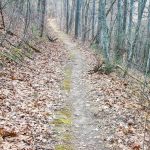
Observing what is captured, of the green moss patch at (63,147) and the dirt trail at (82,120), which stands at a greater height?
the green moss patch at (63,147)

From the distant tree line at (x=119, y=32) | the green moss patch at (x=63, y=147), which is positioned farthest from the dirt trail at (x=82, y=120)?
the distant tree line at (x=119, y=32)

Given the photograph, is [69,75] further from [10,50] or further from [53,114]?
[53,114]

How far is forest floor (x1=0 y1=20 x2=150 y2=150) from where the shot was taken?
7.38 metres

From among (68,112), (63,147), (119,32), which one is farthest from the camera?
(119,32)

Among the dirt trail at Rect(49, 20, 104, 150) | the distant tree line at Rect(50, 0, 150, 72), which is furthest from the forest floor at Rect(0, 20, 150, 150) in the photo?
the distant tree line at Rect(50, 0, 150, 72)

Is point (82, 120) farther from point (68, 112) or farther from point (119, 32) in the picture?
point (119, 32)

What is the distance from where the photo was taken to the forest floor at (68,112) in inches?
291

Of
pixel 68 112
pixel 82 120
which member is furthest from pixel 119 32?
pixel 82 120

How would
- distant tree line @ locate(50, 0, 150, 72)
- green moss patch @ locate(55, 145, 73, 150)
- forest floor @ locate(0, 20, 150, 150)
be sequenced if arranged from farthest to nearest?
1. distant tree line @ locate(50, 0, 150, 72)
2. forest floor @ locate(0, 20, 150, 150)
3. green moss patch @ locate(55, 145, 73, 150)

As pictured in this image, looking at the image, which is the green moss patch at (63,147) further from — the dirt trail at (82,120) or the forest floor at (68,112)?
the dirt trail at (82,120)

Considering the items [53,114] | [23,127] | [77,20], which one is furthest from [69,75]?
[77,20]

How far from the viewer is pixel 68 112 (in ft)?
31.6

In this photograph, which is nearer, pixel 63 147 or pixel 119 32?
pixel 63 147

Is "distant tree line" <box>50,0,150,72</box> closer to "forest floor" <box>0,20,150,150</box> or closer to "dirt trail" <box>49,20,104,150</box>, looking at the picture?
"forest floor" <box>0,20,150,150</box>
